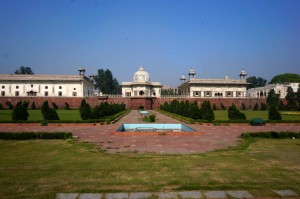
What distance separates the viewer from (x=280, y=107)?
4088 cm

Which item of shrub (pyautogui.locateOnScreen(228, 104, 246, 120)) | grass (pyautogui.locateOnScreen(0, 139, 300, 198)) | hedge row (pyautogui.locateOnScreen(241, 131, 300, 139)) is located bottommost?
grass (pyautogui.locateOnScreen(0, 139, 300, 198))

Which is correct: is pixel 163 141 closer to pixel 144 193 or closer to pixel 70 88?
pixel 144 193

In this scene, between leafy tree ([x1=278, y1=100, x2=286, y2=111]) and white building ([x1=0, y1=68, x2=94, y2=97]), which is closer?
leafy tree ([x1=278, y1=100, x2=286, y2=111])

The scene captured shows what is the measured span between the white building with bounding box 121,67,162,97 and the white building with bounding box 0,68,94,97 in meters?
8.66

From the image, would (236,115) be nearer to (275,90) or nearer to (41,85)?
(275,90)

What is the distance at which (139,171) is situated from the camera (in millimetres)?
5836

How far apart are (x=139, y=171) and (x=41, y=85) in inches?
1841

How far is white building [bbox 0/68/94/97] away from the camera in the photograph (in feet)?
157

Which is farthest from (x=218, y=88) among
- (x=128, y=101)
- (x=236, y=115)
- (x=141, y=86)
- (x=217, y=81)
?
(x=236, y=115)

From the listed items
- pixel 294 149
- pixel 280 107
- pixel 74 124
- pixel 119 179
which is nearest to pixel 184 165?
pixel 119 179

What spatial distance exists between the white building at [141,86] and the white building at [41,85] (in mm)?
8662

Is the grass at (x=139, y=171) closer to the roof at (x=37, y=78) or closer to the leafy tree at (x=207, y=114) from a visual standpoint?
the leafy tree at (x=207, y=114)

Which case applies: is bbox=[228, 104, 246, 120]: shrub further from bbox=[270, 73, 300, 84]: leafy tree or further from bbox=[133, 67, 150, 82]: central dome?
bbox=[270, 73, 300, 84]: leafy tree

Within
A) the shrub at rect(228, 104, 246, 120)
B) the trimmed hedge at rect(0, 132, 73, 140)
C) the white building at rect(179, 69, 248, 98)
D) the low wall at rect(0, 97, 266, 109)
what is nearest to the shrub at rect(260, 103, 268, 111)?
the low wall at rect(0, 97, 266, 109)
